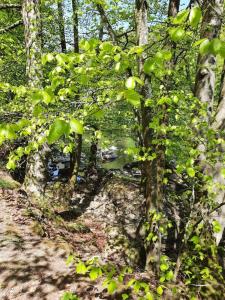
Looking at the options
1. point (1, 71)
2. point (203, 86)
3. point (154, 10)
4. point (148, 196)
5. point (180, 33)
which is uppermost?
point (154, 10)

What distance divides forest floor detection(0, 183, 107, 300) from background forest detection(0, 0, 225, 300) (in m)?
0.03

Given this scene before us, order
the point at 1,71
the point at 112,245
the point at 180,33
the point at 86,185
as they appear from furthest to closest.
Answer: the point at 86,185 → the point at 1,71 → the point at 112,245 → the point at 180,33

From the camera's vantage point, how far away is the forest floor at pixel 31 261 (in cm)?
579

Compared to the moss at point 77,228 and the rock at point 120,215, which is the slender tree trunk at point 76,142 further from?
the moss at point 77,228

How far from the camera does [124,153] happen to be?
27.3 ft

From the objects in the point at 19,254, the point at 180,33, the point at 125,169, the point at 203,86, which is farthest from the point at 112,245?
the point at 125,169

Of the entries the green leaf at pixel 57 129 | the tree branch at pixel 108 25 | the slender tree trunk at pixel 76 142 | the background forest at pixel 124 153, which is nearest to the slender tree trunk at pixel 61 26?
the background forest at pixel 124 153

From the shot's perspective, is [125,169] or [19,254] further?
[125,169]

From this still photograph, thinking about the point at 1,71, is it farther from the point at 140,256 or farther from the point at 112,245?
the point at 140,256

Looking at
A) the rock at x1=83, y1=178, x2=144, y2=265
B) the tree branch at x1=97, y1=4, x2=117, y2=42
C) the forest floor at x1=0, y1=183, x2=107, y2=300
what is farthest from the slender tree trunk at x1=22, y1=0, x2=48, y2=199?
the rock at x1=83, y1=178, x2=144, y2=265

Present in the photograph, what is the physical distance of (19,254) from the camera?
7.10 m

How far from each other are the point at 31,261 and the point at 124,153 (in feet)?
11.5

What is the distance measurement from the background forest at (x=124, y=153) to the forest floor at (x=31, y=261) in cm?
3

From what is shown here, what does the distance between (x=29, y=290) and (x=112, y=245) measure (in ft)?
17.3
